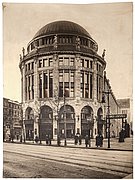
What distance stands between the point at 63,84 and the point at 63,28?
1.17ft

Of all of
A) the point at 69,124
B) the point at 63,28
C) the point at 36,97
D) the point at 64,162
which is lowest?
the point at 64,162

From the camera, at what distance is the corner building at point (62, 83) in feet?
7.02

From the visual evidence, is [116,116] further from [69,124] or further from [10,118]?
[10,118]

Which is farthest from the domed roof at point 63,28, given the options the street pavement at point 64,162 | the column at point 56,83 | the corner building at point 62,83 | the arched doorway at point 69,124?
the street pavement at point 64,162

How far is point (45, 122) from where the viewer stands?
217cm

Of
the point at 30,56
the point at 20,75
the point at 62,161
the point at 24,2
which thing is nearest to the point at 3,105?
the point at 20,75

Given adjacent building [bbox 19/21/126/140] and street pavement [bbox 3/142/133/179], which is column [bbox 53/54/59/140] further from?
street pavement [bbox 3/142/133/179]

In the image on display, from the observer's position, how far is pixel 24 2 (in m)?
2.20

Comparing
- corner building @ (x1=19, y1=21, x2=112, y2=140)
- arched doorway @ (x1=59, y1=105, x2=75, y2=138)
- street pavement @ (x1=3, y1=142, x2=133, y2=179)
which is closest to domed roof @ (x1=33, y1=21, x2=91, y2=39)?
corner building @ (x1=19, y1=21, x2=112, y2=140)

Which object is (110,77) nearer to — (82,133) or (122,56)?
(122,56)

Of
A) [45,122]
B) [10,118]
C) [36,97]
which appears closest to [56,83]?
[36,97]

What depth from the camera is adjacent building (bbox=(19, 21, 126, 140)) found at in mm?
2137

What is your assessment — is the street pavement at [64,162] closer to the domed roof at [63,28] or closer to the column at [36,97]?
the column at [36,97]

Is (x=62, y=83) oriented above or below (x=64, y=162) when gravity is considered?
above
